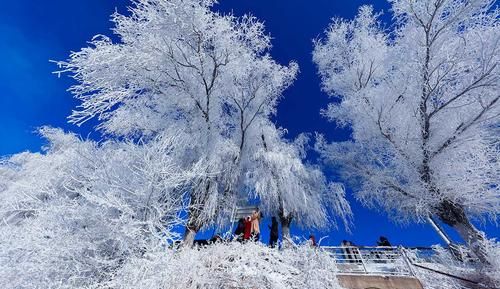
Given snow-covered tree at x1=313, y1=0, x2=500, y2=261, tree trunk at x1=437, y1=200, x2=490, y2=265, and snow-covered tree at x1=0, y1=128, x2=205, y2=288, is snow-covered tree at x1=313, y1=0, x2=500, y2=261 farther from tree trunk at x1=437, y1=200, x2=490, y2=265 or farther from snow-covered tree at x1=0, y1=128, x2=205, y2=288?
snow-covered tree at x1=0, y1=128, x2=205, y2=288

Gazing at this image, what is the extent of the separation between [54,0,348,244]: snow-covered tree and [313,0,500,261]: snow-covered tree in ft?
13.8

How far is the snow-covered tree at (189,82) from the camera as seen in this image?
7.07m

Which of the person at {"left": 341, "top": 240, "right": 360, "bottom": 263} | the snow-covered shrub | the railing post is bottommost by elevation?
the snow-covered shrub

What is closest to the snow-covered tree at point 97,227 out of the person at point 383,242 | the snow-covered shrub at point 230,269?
the snow-covered shrub at point 230,269

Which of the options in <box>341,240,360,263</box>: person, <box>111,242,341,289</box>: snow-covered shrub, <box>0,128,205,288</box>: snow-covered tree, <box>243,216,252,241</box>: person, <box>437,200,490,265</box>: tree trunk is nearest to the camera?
<box>111,242,341,289</box>: snow-covered shrub

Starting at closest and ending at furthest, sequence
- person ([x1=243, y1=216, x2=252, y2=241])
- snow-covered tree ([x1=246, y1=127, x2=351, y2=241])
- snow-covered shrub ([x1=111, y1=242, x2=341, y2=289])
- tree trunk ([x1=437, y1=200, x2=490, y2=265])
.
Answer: snow-covered shrub ([x1=111, y1=242, x2=341, y2=289]) < tree trunk ([x1=437, y1=200, x2=490, y2=265]) < person ([x1=243, y1=216, x2=252, y2=241]) < snow-covered tree ([x1=246, y1=127, x2=351, y2=241])

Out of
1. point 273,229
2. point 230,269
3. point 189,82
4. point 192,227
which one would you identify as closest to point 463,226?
point 273,229

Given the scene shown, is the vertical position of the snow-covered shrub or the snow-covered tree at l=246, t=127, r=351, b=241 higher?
the snow-covered tree at l=246, t=127, r=351, b=241

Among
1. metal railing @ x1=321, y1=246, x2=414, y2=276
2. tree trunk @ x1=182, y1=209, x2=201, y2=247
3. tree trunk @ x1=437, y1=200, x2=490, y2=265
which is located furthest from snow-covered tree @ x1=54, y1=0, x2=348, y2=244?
tree trunk @ x1=437, y1=200, x2=490, y2=265

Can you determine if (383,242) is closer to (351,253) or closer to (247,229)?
(351,253)

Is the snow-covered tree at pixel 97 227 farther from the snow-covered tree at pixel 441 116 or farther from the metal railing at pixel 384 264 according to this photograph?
the snow-covered tree at pixel 441 116

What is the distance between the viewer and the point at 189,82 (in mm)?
8375

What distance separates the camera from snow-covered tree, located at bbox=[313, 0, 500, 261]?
758 centimetres

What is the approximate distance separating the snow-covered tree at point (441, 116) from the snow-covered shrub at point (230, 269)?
512cm
